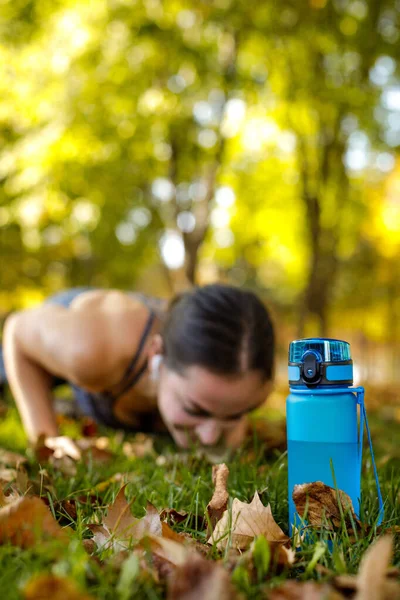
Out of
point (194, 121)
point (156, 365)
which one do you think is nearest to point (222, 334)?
point (156, 365)

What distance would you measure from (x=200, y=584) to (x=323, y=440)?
1.75ft

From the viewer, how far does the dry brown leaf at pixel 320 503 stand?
1.36 meters

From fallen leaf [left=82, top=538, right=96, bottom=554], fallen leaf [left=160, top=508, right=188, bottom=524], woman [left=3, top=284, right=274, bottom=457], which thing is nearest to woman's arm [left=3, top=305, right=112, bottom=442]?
woman [left=3, top=284, right=274, bottom=457]

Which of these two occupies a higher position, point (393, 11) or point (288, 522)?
point (393, 11)

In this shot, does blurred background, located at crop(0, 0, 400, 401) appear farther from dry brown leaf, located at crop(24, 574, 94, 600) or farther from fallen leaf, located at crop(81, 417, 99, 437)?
dry brown leaf, located at crop(24, 574, 94, 600)

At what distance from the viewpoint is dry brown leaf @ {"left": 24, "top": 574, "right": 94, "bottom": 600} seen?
882mm

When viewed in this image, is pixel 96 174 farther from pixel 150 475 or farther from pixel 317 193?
pixel 150 475

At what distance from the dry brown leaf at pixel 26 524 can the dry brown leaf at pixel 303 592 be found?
447 mm

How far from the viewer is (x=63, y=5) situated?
650cm

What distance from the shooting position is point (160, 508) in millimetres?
1579

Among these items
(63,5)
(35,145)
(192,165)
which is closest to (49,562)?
(35,145)

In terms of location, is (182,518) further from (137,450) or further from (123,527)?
(137,450)

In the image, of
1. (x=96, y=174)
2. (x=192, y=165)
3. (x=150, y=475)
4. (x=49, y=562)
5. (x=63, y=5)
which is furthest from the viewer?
(x=192, y=165)

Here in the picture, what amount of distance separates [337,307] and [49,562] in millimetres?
16200
